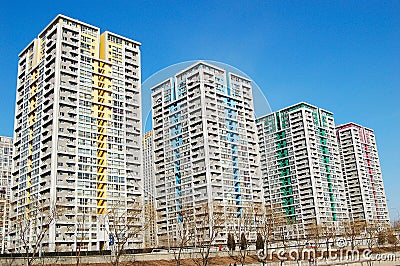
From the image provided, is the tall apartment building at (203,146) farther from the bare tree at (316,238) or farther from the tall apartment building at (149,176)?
the bare tree at (316,238)

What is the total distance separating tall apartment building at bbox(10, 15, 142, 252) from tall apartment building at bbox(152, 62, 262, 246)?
15.5 meters

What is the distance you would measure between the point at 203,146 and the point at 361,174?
224 ft

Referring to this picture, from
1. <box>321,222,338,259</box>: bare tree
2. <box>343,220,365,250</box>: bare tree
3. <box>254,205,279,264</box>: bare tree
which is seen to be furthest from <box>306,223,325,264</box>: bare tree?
<box>254,205,279,264</box>: bare tree

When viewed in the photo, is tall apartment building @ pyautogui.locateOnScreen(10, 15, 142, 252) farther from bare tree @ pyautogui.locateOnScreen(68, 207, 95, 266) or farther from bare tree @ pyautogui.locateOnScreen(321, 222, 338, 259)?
bare tree @ pyautogui.locateOnScreen(321, 222, 338, 259)

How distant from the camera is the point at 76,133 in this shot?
227 ft

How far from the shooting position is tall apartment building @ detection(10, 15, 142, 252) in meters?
65.4

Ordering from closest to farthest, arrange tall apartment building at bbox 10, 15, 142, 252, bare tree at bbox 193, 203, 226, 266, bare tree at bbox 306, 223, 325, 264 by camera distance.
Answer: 1. bare tree at bbox 193, 203, 226, 266
2. bare tree at bbox 306, 223, 325, 264
3. tall apartment building at bbox 10, 15, 142, 252

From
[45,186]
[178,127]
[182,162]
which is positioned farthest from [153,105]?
[45,186]

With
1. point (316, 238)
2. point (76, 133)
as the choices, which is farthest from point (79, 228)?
point (316, 238)

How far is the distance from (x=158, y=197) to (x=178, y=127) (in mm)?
16728

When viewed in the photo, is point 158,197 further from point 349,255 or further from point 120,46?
point 349,255

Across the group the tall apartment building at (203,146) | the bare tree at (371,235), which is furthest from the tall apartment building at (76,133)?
the bare tree at (371,235)

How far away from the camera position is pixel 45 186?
65.9m

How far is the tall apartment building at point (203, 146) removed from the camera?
3391 inches
